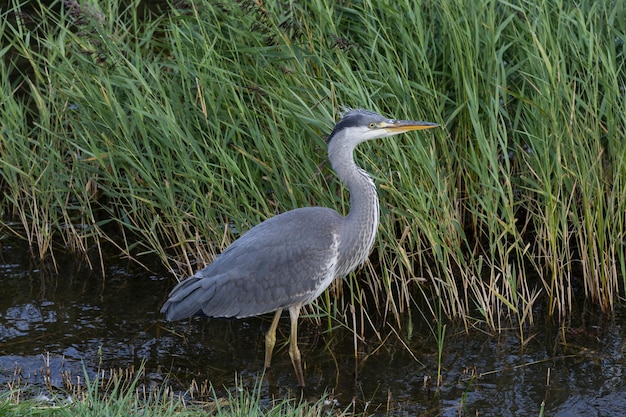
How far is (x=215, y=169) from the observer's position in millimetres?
5590

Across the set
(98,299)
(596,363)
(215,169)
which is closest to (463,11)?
(215,169)

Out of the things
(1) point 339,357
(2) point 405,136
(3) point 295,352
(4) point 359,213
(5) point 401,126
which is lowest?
(1) point 339,357

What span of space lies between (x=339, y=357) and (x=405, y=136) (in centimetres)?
131

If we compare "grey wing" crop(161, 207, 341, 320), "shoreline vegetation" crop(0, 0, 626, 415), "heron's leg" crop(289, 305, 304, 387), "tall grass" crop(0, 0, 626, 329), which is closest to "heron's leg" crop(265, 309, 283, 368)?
"heron's leg" crop(289, 305, 304, 387)

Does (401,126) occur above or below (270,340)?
above

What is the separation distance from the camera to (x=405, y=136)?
5.04m

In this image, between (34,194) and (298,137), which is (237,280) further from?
(34,194)

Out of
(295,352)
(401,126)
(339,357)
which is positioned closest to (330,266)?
(295,352)

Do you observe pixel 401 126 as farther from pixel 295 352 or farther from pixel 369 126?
pixel 295 352

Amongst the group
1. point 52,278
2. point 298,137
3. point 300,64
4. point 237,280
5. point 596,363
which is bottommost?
point 596,363

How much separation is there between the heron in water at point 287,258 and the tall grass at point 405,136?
0.25 m

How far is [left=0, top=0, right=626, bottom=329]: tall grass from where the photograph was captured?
16.6 ft

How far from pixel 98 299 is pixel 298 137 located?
5.87ft

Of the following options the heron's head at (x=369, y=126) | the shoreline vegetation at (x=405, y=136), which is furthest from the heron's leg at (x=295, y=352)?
the heron's head at (x=369, y=126)
